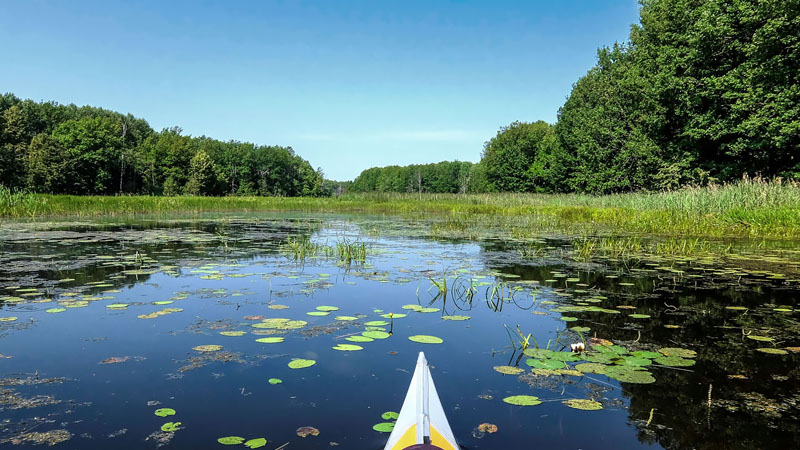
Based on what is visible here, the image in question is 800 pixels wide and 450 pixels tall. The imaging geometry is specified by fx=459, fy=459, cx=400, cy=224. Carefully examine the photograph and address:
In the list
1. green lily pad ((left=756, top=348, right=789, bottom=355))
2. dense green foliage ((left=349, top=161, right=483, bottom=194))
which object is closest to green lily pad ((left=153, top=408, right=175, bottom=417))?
green lily pad ((left=756, top=348, right=789, bottom=355))

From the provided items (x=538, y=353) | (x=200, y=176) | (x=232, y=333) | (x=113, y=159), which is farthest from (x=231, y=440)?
(x=200, y=176)

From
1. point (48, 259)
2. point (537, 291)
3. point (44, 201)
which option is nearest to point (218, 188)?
point (44, 201)

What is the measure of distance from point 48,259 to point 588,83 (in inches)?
1575

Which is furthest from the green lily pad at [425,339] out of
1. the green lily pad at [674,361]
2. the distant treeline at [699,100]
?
the distant treeline at [699,100]

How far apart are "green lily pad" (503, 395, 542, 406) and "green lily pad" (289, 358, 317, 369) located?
1.36 meters

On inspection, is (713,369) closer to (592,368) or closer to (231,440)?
(592,368)

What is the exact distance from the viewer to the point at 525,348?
11.9 feet

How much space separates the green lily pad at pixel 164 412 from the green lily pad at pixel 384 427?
1127 mm

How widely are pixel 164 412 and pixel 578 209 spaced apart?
66.0 feet

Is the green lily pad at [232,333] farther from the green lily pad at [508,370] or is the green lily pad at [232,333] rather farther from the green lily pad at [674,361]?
the green lily pad at [674,361]

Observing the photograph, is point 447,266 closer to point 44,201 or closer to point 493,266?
point 493,266

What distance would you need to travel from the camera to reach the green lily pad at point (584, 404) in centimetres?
268

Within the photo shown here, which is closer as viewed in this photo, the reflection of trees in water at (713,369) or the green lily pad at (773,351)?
the reflection of trees in water at (713,369)

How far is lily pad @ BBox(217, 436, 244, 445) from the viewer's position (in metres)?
2.23
